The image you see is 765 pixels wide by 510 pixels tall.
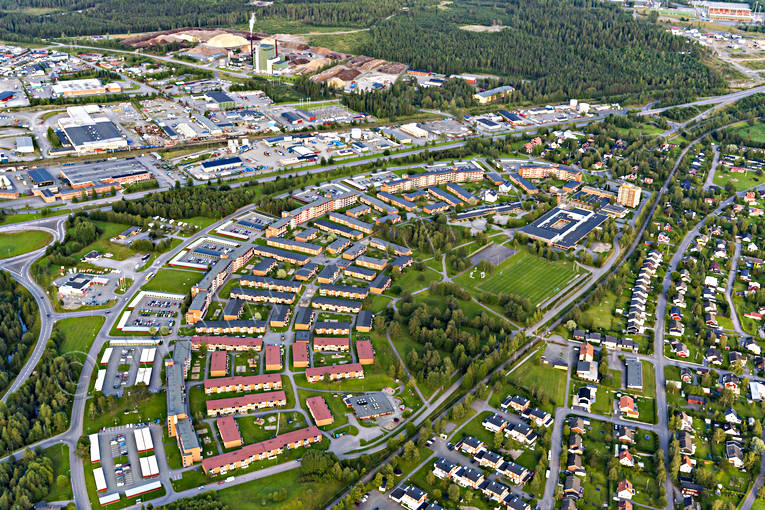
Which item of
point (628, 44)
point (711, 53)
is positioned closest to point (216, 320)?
point (628, 44)

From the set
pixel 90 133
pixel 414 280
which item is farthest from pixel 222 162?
pixel 414 280

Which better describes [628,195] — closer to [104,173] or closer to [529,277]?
[529,277]

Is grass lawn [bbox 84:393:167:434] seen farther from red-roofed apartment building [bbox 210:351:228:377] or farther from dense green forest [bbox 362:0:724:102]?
dense green forest [bbox 362:0:724:102]

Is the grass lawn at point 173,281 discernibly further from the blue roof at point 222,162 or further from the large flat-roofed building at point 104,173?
the blue roof at point 222,162

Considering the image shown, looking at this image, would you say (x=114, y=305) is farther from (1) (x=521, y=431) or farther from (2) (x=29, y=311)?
(1) (x=521, y=431)

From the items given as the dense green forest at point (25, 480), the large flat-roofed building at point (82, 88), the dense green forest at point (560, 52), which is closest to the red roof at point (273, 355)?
the dense green forest at point (25, 480)

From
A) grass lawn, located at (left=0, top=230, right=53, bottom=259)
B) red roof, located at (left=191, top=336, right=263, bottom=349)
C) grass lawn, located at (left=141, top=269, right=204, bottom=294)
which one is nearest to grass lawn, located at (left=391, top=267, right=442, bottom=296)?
red roof, located at (left=191, top=336, right=263, bottom=349)
